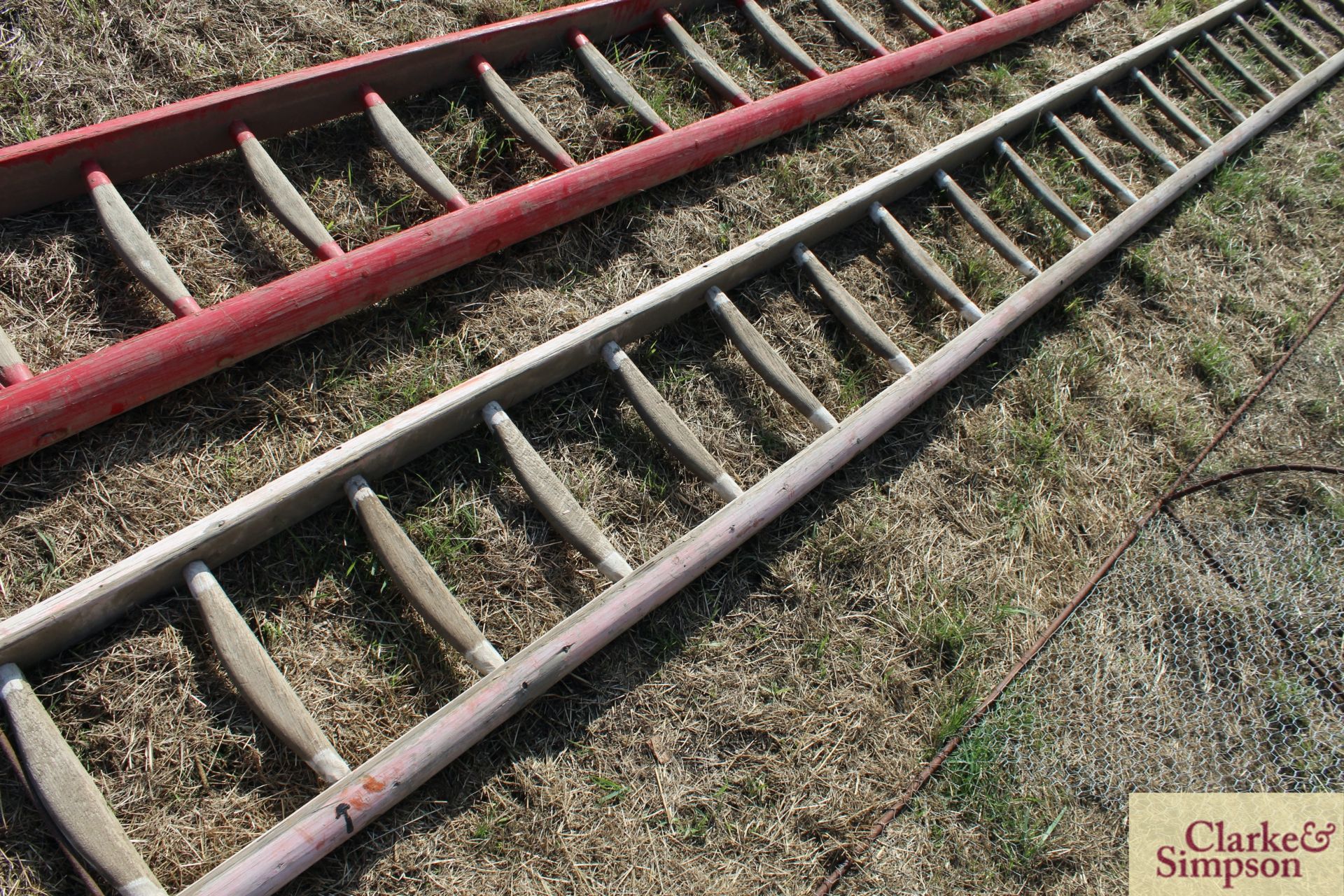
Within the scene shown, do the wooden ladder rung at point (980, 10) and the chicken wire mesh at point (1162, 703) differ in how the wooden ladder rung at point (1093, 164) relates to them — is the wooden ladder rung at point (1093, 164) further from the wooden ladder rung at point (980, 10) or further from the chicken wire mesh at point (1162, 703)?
the chicken wire mesh at point (1162, 703)

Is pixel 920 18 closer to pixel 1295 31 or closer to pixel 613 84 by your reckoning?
pixel 613 84

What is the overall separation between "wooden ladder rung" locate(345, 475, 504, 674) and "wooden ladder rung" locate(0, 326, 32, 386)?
0.80 m

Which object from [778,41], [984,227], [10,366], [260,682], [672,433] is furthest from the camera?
[778,41]

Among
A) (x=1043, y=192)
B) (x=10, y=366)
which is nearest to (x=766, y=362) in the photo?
(x=1043, y=192)

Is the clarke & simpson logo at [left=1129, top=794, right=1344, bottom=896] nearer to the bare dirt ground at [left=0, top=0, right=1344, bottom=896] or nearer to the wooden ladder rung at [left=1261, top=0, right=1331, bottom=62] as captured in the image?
the bare dirt ground at [left=0, top=0, right=1344, bottom=896]

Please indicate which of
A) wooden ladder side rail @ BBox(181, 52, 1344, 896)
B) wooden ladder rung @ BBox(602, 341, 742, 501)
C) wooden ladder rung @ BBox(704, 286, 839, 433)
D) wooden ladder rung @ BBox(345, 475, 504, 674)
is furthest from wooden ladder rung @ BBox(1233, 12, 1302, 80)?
wooden ladder rung @ BBox(345, 475, 504, 674)

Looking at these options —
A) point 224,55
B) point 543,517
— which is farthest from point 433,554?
point 224,55

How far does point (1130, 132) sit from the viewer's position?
418 centimetres

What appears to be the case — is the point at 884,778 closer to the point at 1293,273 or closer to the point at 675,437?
the point at 675,437

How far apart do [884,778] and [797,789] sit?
27 centimetres

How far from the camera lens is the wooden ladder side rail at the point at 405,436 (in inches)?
81.6

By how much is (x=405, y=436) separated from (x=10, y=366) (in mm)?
950

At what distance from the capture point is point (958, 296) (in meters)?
3.31

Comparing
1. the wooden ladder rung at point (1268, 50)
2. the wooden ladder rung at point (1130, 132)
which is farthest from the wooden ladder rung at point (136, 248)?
the wooden ladder rung at point (1268, 50)
